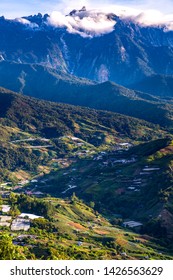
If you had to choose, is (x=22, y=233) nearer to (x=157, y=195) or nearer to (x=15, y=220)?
(x=15, y=220)

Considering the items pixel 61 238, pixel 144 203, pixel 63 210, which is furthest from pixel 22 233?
pixel 144 203

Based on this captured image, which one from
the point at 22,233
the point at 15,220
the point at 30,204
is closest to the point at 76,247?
the point at 22,233

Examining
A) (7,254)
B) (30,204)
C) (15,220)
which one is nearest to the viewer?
(7,254)

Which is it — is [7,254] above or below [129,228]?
above

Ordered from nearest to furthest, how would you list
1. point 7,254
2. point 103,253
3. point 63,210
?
1. point 7,254
2. point 103,253
3. point 63,210
